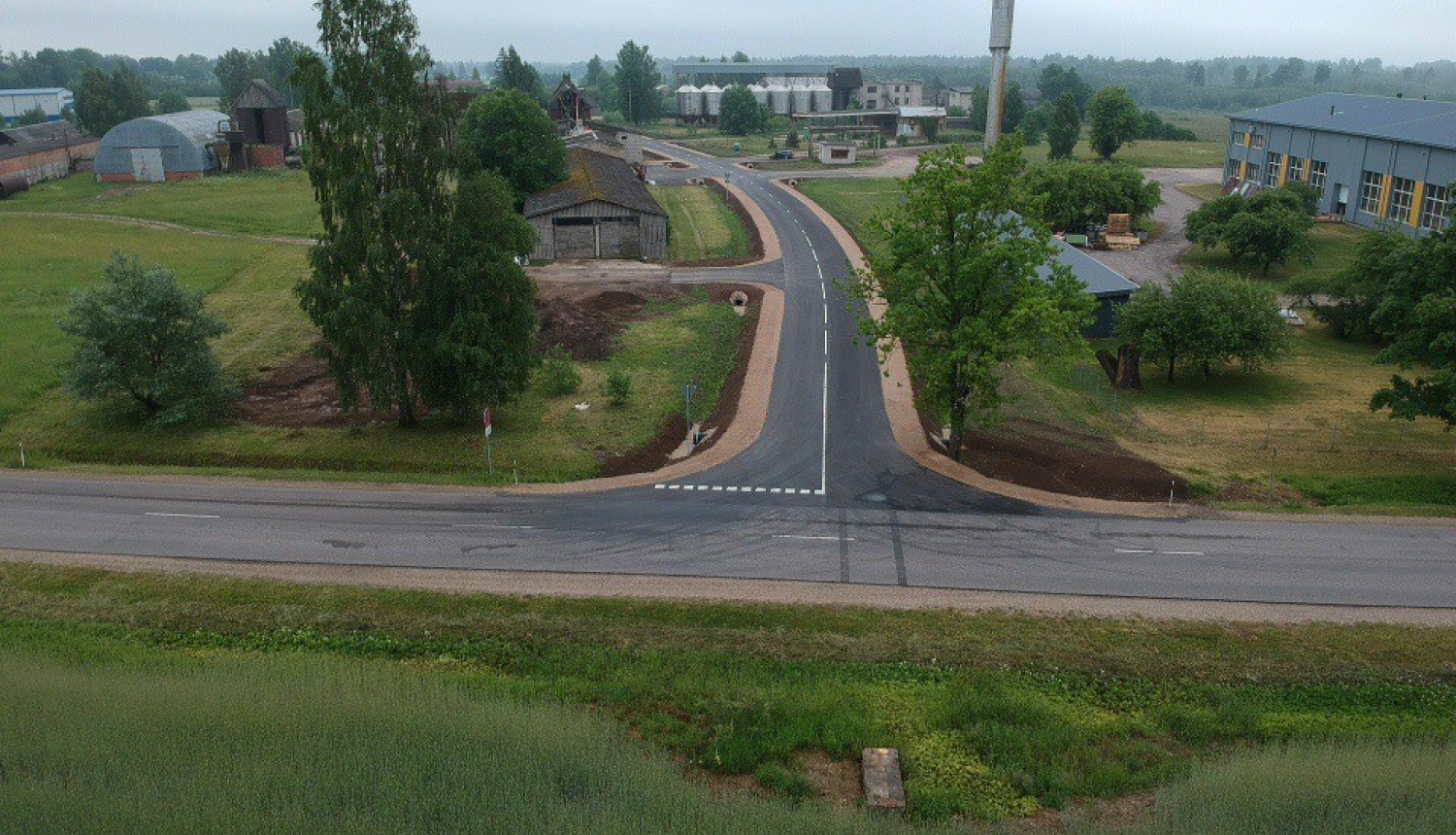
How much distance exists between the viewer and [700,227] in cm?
8306

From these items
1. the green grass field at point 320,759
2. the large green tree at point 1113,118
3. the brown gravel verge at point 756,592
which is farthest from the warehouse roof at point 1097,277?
the large green tree at point 1113,118

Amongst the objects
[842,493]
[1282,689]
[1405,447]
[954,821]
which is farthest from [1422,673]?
[1405,447]

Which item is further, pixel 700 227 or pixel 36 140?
pixel 36 140

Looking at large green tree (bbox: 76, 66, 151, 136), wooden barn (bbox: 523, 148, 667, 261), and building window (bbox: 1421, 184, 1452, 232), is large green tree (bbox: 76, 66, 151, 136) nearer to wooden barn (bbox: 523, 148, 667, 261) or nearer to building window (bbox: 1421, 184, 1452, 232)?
wooden barn (bbox: 523, 148, 667, 261)

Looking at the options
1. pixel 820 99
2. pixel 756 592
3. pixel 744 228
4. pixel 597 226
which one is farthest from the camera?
pixel 820 99

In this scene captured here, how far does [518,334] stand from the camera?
3866 cm

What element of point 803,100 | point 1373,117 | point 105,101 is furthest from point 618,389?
point 803,100

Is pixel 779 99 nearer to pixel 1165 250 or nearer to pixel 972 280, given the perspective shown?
pixel 1165 250

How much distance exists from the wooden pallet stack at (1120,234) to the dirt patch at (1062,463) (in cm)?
4047

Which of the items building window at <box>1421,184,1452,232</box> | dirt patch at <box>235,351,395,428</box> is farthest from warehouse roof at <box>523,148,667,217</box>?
building window at <box>1421,184,1452,232</box>

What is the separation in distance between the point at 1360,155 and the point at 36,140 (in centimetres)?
13934

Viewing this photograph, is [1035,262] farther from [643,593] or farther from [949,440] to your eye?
[643,593]

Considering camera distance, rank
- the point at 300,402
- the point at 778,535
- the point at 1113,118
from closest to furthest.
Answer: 1. the point at 778,535
2. the point at 300,402
3. the point at 1113,118

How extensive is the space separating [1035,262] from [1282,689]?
53.7 ft
